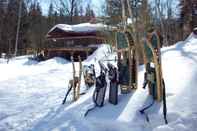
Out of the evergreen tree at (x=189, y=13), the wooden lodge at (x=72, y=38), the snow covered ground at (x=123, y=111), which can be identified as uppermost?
the evergreen tree at (x=189, y=13)

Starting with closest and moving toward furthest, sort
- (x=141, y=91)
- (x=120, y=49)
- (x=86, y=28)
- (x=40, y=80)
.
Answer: (x=141, y=91), (x=120, y=49), (x=40, y=80), (x=86, y=28)

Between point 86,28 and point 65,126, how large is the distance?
33436 millimetres

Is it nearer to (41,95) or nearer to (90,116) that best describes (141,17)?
(41,95)

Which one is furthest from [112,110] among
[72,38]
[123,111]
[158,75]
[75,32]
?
[72,38]

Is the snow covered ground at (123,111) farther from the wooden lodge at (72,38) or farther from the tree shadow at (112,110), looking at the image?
the wooden lodge at (72,38)

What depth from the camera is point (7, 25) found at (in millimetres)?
59625

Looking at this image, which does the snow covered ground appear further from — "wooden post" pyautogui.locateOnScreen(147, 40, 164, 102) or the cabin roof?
the cabin roof

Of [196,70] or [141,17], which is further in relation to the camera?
[141,17]

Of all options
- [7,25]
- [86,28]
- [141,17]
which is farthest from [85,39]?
[141,17]

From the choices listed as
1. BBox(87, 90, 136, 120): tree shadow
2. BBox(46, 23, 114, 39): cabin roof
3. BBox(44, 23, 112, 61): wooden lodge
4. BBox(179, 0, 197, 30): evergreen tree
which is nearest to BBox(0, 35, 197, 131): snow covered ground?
BBox(87, 90, 136, 120): tree shadow

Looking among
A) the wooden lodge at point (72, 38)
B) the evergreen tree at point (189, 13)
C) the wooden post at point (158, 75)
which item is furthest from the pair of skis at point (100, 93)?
the evergreen tree at point (189, 13)

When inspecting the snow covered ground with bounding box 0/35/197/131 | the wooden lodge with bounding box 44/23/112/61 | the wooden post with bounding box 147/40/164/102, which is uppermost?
the wooden lodge with bounding box 44/23/112/61

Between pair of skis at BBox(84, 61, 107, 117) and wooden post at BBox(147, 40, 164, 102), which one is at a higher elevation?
wooden post at BBox(147, 40, 164, 102)

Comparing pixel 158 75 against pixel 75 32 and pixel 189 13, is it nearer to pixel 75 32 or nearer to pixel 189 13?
pixel 189 13
